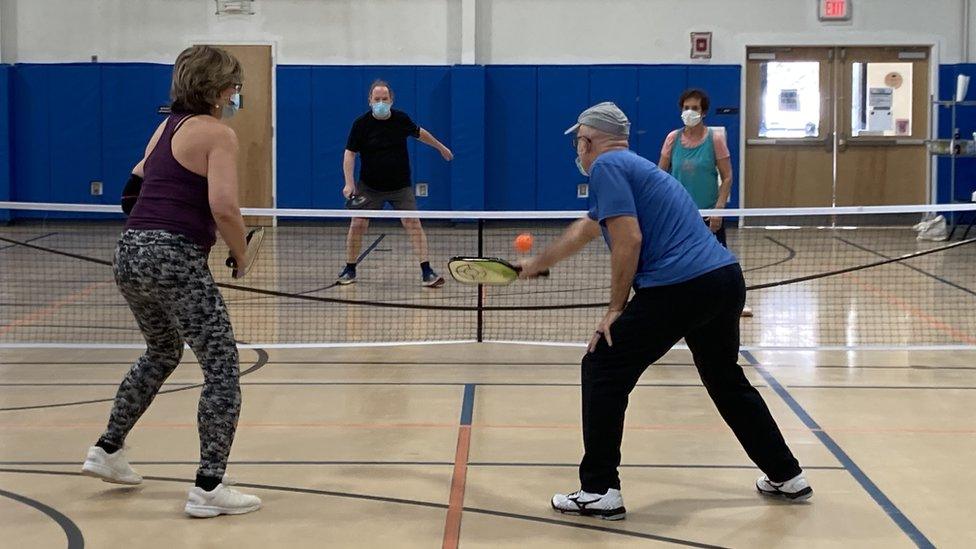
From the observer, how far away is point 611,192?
15.4 ft

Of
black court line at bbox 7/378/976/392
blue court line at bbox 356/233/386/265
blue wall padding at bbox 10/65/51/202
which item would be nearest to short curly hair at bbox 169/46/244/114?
black court line at bbox 7/378/976/392

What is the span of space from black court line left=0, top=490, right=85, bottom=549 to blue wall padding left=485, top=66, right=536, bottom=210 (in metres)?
15.5

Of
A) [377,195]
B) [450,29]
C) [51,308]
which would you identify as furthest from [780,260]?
[51,308]

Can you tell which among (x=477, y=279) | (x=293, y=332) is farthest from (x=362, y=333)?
(x=477, y=279)

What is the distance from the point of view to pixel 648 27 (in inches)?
782

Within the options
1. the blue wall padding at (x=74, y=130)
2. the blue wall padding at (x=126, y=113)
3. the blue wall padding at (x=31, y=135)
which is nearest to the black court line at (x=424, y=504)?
the blue wall padding at (x=126, y=113)

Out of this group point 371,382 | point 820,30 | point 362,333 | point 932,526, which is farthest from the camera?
point 820,30

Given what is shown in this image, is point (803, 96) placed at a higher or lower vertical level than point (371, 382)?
higher

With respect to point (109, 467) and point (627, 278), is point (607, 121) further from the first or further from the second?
point (109, 467)

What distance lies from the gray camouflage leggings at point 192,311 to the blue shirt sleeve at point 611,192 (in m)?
1.44

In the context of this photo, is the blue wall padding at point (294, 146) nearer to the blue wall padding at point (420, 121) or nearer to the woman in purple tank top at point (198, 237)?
the blue wall padding at point (420, 121)

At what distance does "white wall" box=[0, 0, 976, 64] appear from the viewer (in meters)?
19.8

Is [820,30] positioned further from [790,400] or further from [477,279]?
[477,279]

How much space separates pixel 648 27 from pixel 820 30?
2.62 meters
